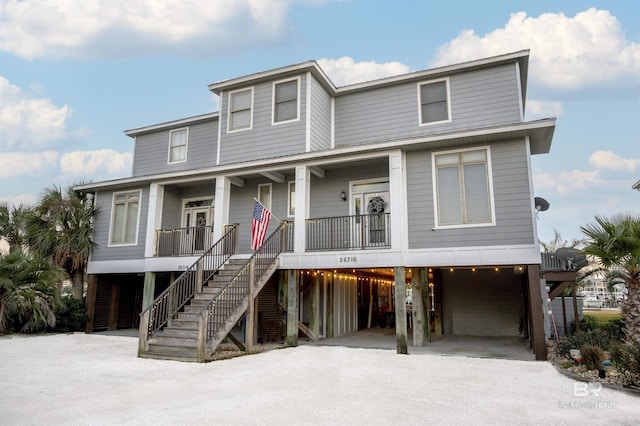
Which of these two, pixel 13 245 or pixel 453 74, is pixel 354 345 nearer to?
pixel 453 74

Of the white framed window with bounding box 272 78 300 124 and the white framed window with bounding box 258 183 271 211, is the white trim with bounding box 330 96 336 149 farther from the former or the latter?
the white framed window with bounding box 258 183 271 211

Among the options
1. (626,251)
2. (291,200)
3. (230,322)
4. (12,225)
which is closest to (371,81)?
(291,200)

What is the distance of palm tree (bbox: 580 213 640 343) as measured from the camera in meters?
7.52

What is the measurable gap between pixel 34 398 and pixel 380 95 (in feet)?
36.7

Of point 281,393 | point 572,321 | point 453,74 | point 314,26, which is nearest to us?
point 281,393

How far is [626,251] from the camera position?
7664mm

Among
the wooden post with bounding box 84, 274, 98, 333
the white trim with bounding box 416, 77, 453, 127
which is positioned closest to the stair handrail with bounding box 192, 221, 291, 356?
the white trim with bounding box 416, 77, 453, 127

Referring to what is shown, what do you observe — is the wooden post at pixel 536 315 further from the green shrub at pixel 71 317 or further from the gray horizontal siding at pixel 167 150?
the green shrub at pixel 71 317

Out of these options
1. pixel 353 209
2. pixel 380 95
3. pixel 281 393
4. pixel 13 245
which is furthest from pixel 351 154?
pixel 13 245

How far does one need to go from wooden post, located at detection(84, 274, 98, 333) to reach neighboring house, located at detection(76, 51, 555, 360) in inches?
1.8

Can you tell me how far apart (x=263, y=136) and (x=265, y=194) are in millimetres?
1898

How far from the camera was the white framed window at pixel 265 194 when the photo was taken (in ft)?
43.4

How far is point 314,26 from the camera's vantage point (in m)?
21.5
